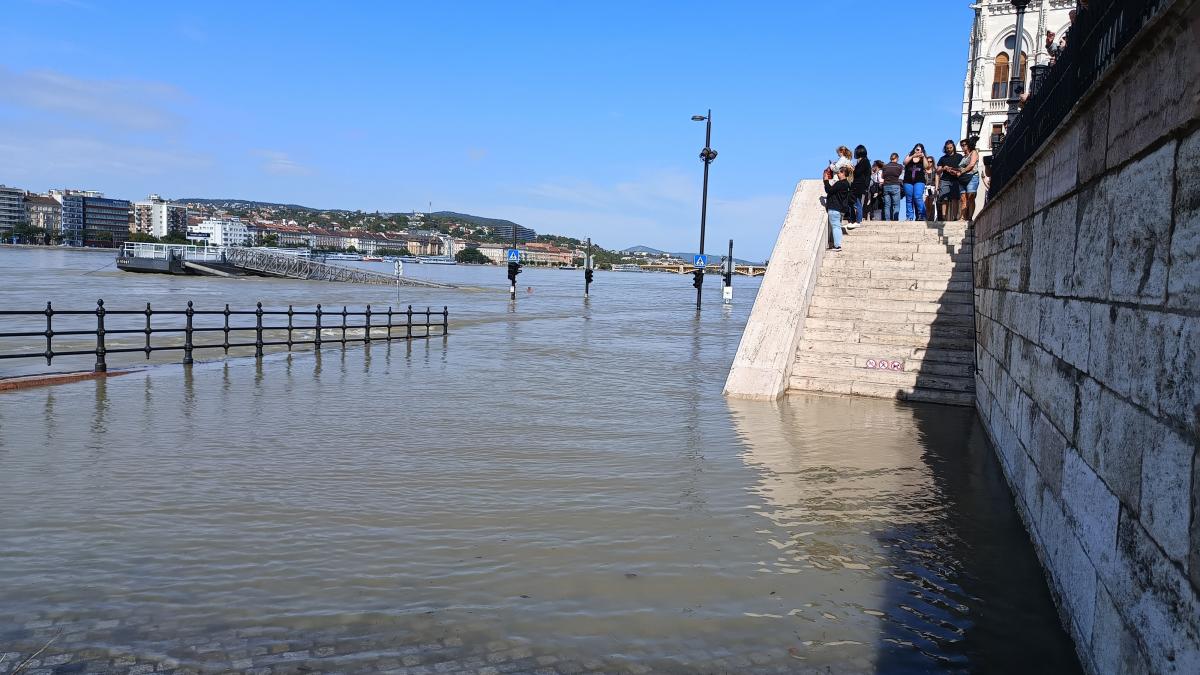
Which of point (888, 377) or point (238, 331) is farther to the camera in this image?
point (238, 331)

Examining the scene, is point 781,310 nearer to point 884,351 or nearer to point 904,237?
point 884,351

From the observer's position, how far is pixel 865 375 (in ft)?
44.9

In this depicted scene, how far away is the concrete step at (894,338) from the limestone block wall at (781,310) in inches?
14.2

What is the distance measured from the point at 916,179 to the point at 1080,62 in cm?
1491

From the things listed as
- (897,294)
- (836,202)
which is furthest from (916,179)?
(897,294)

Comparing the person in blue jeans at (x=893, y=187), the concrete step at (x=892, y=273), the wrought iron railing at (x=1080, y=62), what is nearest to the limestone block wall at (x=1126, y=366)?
the wrought iron railing at (x=1080, y=62)

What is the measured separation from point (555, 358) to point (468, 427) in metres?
9.15

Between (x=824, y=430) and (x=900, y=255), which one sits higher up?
(x=900, y=255)

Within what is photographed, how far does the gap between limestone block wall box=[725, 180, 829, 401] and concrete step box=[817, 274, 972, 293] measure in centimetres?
30

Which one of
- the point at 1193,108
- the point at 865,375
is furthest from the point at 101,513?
the point at 865,375

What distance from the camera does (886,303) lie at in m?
14.9

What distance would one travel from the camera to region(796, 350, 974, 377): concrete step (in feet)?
43.4

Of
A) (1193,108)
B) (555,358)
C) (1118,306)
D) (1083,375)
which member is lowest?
(555,358)

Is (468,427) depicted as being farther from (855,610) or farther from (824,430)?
(855,610)
